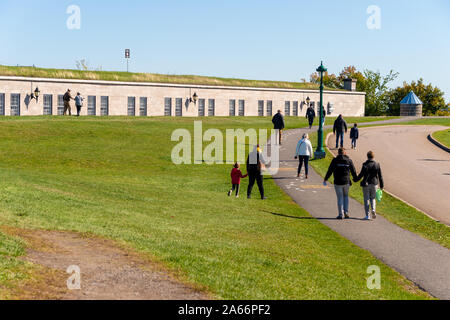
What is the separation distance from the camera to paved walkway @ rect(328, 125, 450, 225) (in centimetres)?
2188

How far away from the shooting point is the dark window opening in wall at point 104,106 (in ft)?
201

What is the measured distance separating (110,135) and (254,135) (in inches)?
493

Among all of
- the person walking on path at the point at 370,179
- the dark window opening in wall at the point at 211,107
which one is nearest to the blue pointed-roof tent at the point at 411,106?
the dark window opening in wall at the point at 211,107

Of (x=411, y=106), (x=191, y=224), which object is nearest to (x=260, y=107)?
(x=411, y=106)

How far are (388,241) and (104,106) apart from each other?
166 feet

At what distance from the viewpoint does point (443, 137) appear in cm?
4497

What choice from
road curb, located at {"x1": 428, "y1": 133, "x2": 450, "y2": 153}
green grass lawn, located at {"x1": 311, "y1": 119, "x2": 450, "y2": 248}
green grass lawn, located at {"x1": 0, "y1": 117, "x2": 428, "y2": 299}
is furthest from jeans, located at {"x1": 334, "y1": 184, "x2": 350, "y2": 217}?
road curb, located at {"x1": 428, "y1": 133, "x2": 450, "y2": 153}

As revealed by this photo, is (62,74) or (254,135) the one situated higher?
(62,74)

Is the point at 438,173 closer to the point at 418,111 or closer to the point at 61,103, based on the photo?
the point at 61,103

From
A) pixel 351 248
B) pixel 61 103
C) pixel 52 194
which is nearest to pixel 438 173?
pixel 351 248

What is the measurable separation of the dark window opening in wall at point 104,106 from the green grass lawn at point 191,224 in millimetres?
31115

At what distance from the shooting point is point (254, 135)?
45.0 m

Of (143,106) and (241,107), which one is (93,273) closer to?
(143,106)

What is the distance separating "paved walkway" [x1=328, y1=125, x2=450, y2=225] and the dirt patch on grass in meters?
11.8
